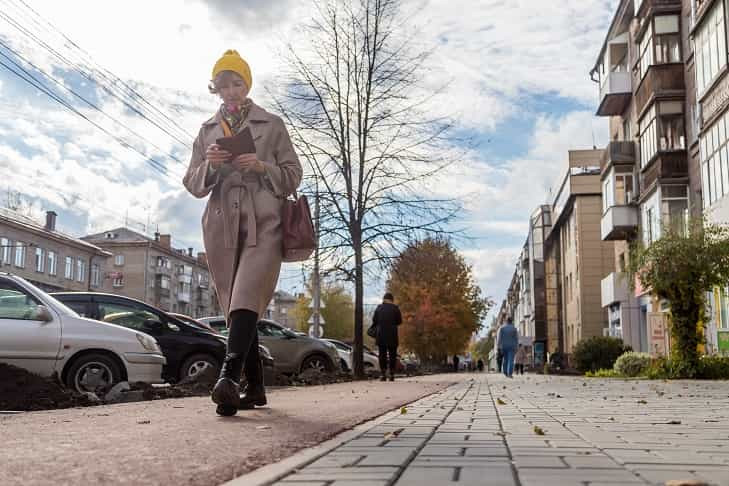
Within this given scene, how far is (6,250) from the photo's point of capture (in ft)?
195

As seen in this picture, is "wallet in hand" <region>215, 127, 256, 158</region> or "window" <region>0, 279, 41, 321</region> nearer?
"wallet in hand" <region>215, 127, 256, 158</region>

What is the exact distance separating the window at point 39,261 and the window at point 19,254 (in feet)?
6.92

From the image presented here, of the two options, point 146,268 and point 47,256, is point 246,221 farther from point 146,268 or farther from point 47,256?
point 146,268

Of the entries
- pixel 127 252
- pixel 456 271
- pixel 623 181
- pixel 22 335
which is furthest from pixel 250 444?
pixel 127 252

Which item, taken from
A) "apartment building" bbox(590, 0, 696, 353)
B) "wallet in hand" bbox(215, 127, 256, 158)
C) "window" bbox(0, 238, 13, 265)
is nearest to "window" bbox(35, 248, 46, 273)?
"window" bbox(0, 238, 13, 265)

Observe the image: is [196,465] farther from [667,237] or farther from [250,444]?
[667,237]

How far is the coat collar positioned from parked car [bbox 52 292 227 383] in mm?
7965

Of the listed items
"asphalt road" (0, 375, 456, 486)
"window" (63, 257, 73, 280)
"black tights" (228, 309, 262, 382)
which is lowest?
"asphalt road" (0, 375, 456, 486)

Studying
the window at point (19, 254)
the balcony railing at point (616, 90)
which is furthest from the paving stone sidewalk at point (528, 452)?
the window at point (19, 254)

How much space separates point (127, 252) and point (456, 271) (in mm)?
60437

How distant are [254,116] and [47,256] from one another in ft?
211

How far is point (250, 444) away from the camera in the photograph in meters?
3.95

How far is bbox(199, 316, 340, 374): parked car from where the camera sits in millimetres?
19312

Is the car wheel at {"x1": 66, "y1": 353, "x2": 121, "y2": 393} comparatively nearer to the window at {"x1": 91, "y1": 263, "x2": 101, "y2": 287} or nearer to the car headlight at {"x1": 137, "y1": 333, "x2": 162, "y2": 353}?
the car headlight at {"x1": 137, "y1": 333, "x2": 162, "y2": 353}
